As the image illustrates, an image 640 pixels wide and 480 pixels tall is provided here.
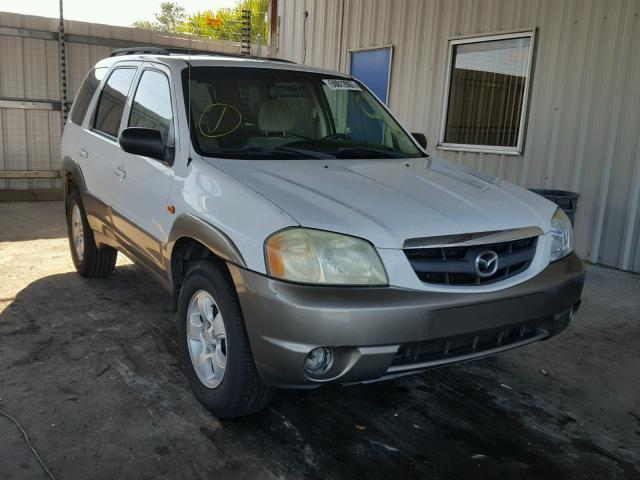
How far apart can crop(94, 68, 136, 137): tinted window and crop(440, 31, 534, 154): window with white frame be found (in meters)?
4.56

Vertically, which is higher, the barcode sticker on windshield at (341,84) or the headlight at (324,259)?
the barcode sticker on windshield at (341,84)

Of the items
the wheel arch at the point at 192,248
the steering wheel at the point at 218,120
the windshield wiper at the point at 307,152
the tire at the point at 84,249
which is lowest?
the tire at the point at 84,249

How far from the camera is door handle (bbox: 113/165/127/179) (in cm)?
394

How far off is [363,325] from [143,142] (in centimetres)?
165

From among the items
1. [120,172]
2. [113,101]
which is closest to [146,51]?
[113,101]

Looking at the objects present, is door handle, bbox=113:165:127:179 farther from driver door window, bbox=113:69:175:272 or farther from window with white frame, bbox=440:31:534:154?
window with white frame, bbox=440:31:534:154

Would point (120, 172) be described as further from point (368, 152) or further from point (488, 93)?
point (488, 93)

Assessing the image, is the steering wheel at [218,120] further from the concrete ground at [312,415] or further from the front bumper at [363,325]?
the concrete ground at [312,415]

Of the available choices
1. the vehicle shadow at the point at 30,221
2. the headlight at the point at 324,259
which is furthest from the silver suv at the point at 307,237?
the vehicle shadow at the point at 30,221

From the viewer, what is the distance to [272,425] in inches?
118

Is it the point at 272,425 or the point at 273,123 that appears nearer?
the point at 272,425

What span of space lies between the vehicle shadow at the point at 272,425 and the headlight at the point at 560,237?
0.88 m

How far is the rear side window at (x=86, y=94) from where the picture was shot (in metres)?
4.94

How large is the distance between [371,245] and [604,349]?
2583mm
